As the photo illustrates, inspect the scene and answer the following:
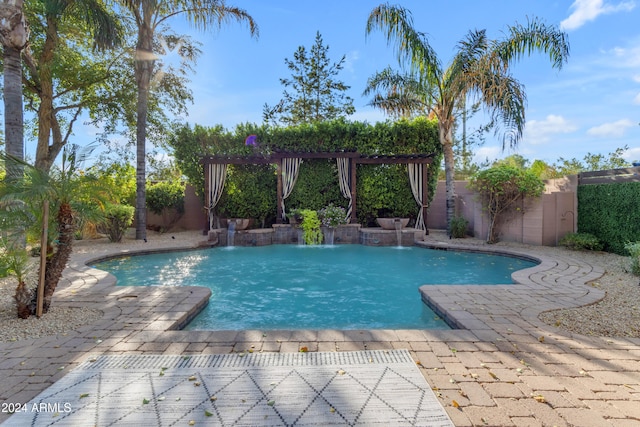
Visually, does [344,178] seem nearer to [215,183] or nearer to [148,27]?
[215,183]

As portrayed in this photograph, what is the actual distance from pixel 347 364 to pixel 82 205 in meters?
3.05

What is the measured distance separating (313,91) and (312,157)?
759 centimetres

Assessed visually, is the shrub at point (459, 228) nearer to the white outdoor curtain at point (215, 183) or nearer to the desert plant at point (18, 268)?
the white outdoor curtain at point (215, 183)

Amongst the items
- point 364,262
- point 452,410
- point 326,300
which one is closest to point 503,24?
point 364,262

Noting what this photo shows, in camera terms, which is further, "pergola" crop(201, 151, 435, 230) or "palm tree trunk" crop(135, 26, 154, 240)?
"pergola" crop(201, 151, 435, 230)

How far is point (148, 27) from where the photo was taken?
9.29 m

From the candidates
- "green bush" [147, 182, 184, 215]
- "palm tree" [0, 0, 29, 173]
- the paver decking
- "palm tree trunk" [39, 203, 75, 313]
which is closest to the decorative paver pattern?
the paver decking

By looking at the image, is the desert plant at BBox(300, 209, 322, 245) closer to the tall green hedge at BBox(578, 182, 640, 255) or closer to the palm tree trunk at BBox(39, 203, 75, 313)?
the tall green hedge at BBox(578, 182, 640, 255)

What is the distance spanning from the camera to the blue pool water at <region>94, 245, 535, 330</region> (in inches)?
151

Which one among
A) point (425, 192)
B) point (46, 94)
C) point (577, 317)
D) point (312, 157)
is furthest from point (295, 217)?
point (46, 94)

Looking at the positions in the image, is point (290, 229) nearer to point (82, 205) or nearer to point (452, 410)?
point (82, 205)

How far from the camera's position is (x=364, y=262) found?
7.25 meters

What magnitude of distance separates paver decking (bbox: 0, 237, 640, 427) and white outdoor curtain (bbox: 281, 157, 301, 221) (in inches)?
273

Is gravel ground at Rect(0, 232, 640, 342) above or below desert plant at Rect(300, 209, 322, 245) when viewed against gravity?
below
